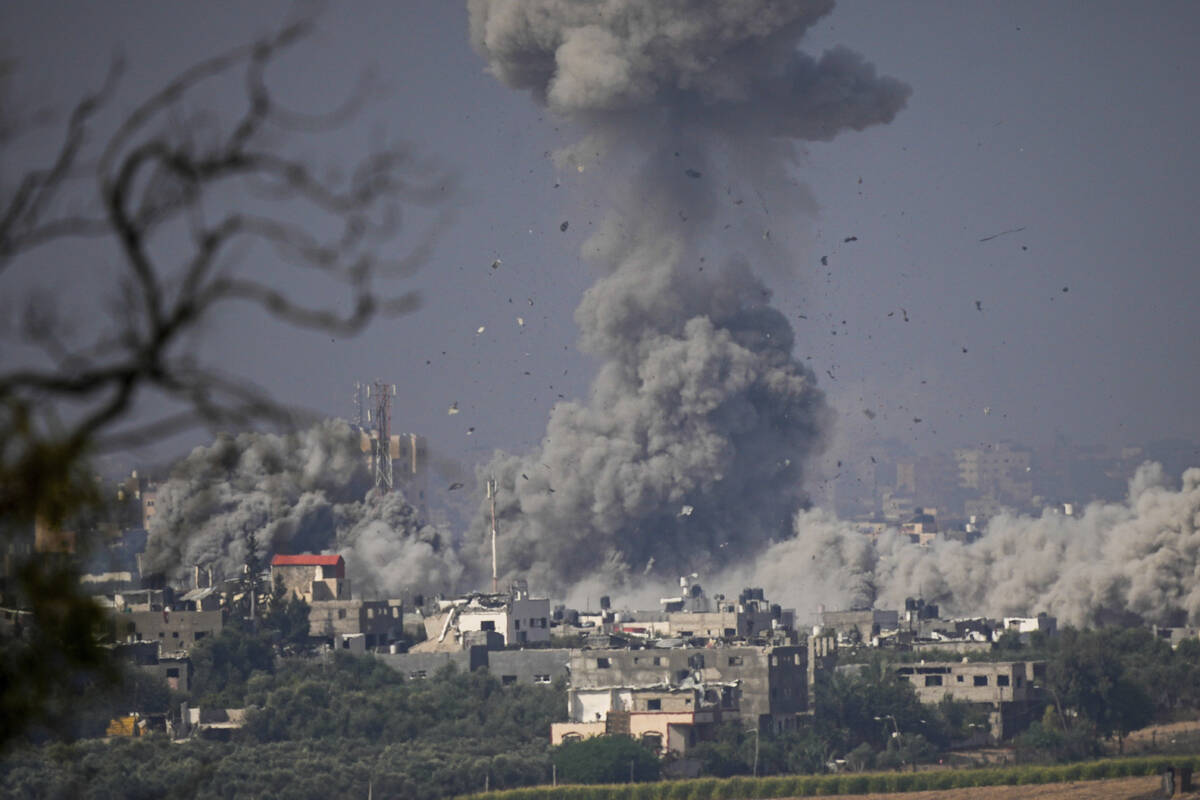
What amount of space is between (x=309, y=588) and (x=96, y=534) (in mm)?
64976

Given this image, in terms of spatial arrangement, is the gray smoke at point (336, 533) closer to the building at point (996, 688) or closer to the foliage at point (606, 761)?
the building at point (996, 688)

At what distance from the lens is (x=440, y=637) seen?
64.6 meters

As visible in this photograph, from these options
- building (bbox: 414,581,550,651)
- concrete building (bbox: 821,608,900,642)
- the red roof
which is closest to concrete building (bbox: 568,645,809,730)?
building (bbox: 414,581,550,651)

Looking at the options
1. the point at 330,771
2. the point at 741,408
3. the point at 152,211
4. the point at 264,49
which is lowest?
the point at 330,771

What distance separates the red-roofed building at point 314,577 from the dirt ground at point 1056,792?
89.8 ft

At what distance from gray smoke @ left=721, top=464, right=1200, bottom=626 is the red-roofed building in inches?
648

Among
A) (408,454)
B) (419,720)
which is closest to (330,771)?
(419,720)

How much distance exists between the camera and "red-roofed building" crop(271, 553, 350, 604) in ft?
232

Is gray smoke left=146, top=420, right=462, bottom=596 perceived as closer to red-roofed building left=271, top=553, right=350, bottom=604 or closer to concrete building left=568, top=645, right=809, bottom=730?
red-roofed building left=271, top=553, right=350, bottom=604

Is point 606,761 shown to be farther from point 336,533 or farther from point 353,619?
point 336,533

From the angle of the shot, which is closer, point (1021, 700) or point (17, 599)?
point (17, 599)

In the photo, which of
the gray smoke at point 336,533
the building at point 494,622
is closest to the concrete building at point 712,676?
the building at point 494,622

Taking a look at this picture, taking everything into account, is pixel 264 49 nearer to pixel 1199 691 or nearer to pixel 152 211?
pixel 152 211

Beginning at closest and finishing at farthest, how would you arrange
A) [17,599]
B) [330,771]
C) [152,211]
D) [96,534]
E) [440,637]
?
[152,211] → [96,534] → [17,599] → [330,771] → [440,637]
